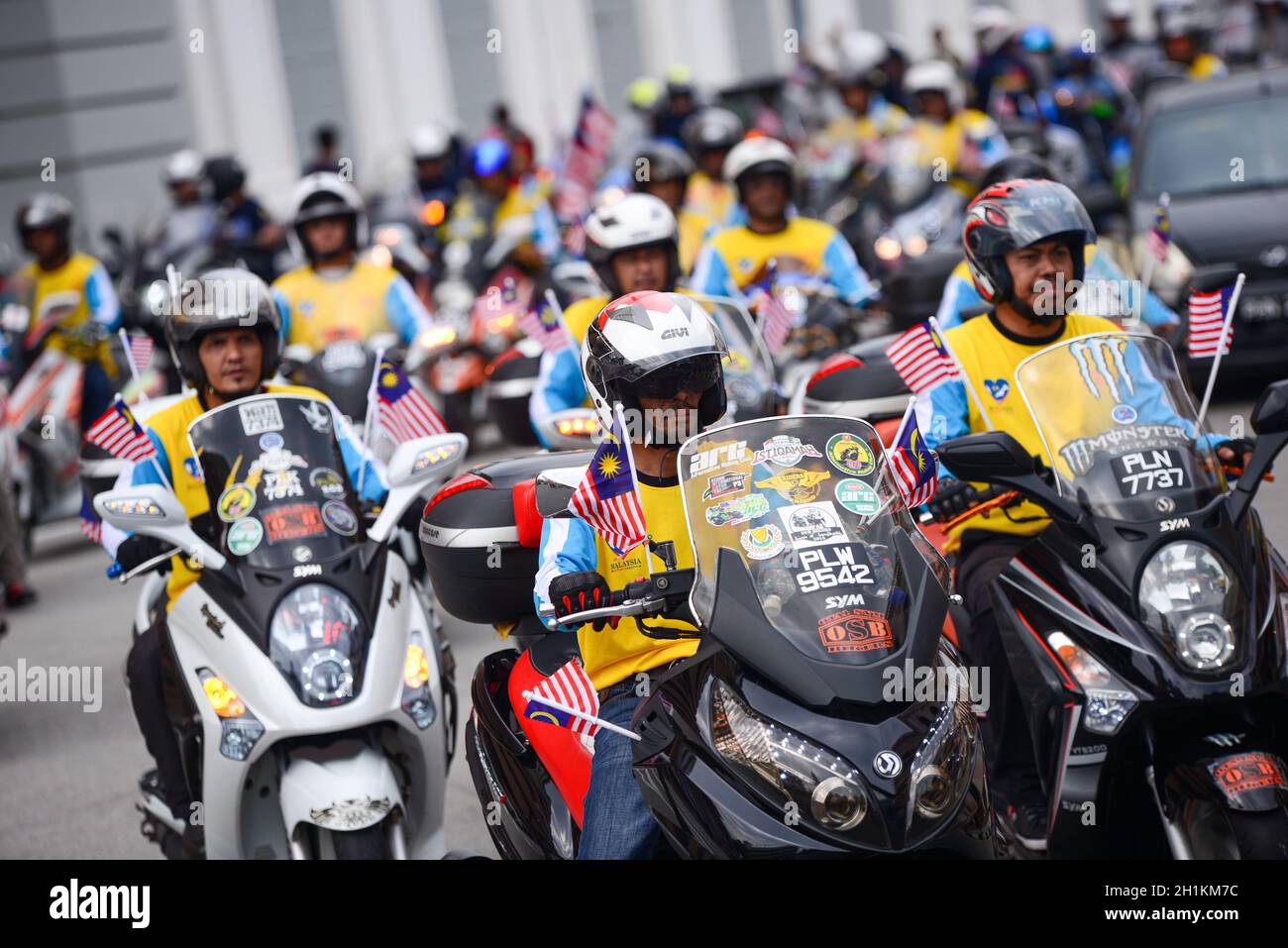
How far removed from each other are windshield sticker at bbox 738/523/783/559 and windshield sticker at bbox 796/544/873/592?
0.05 metres

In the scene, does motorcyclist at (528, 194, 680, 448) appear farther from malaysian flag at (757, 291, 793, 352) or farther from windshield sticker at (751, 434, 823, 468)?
windshield sticker at (751, 434, 823, 468)

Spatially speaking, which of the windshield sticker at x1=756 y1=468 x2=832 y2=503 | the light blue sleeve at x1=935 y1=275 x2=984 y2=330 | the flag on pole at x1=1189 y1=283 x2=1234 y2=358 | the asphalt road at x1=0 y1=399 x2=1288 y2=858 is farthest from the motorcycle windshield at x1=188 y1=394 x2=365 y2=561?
the light blue sleeve at x1=935 y1=275 x2=984 y2=330

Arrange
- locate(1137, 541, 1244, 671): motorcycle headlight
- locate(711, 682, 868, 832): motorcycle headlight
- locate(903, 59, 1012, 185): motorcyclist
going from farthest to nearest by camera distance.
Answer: locate(903, 59, 1012, 185): motorcyclist < locate(1137, 541, 1244, 671): motorcycle headlight < locate(711, 682, 868, 832): motorcycle headlight

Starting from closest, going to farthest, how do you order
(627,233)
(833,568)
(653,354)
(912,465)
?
(833,568) → (912,465) → (653,354) → (627,233)

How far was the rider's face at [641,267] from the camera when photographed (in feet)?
22.7

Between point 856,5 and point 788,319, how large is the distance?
26.3 metres

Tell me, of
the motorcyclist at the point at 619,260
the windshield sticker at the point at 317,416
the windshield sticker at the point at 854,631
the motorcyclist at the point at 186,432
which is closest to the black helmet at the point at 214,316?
the motorcyclist at the point at 186,432

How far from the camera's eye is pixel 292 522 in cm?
490

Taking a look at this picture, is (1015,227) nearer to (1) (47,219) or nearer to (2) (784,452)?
(2) (784,452)

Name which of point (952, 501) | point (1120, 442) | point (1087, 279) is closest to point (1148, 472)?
point (1120, 442)

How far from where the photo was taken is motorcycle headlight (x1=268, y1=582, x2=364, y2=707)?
4.59 meters

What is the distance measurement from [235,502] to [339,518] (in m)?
0.28

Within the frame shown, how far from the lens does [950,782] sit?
3270 mm
